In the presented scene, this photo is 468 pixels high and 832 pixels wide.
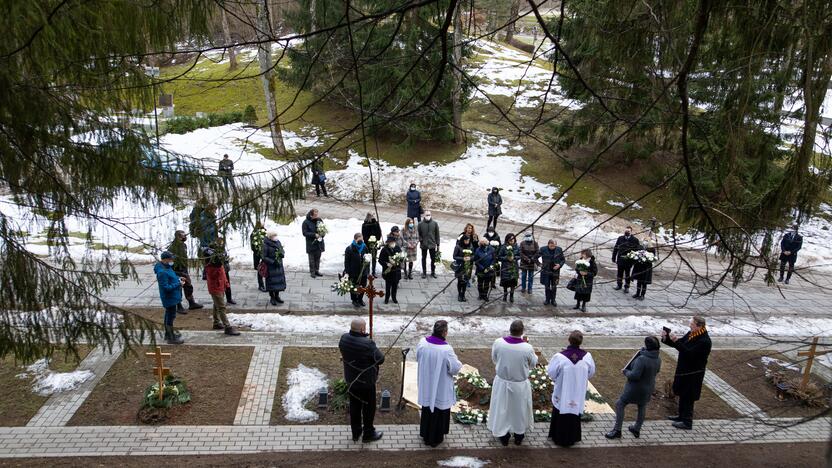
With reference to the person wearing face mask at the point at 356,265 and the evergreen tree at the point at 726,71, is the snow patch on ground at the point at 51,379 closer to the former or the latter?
the person wearing face mask at the point at 356,265

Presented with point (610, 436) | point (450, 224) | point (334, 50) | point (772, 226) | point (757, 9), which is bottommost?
point (610, 436)

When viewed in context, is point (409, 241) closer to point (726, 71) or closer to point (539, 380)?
point (539, 380)

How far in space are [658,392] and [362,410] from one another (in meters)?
4.81

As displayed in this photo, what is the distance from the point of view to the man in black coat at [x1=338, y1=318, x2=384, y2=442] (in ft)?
23.6

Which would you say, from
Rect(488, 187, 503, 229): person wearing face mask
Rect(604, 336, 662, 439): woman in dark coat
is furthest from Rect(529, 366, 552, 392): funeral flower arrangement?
Rect(488, 187, 503, 229): person wearing face mask

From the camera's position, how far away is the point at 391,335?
35.7ft

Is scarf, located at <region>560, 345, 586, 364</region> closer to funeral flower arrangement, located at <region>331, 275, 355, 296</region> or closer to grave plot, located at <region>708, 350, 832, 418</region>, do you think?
grave plot, located at <region>708, 350, 832, 418</region>

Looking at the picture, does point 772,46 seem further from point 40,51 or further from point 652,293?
point 652,293

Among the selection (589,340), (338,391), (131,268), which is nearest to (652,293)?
(589,340)

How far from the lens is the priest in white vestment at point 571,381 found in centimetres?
747

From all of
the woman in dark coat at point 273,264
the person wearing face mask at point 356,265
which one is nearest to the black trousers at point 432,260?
the person wearing face mask at point 356,265

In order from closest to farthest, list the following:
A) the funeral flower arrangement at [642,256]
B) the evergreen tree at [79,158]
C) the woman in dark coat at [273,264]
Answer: the evergreen tree at [79,158], the woman in dark coat at [273,264], the funeral flower arrangement at [642,256]

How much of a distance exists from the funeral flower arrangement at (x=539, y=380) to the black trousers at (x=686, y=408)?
1830mm

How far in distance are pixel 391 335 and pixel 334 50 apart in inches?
281
